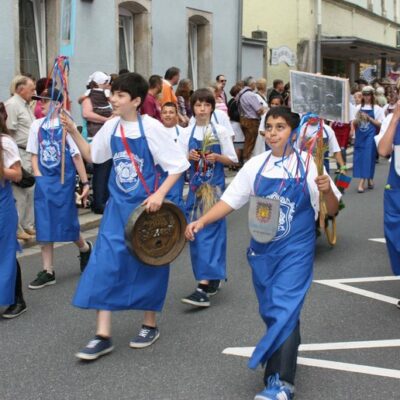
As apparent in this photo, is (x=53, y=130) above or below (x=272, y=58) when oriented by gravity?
below

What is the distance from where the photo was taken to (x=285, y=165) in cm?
443

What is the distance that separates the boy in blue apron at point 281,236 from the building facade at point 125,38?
11.4 ft

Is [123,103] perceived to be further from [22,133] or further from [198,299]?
[22,133]

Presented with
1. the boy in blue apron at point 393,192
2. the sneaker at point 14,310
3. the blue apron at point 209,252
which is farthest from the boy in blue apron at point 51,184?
the boy in blue apron at point 393,192

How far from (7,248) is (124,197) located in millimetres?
1302

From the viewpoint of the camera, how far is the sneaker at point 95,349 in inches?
191

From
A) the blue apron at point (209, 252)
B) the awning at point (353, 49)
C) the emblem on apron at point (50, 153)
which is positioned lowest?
the blue apron at point (209, 252)

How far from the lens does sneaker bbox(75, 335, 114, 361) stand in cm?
486

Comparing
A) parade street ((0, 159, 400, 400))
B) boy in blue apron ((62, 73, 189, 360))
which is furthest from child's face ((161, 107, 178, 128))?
boy in blue apron ((62, 73, 189, 360))

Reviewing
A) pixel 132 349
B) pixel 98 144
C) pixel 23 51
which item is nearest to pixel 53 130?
pixel 98 144

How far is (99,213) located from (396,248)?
16.7 feet

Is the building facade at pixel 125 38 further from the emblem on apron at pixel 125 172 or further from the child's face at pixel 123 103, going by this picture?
the emblem on apron at pixel 125 172

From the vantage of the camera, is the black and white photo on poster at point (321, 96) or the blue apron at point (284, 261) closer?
the blue apron at point (284, 261)

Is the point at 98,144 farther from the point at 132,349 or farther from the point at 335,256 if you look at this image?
the point at 335,256
